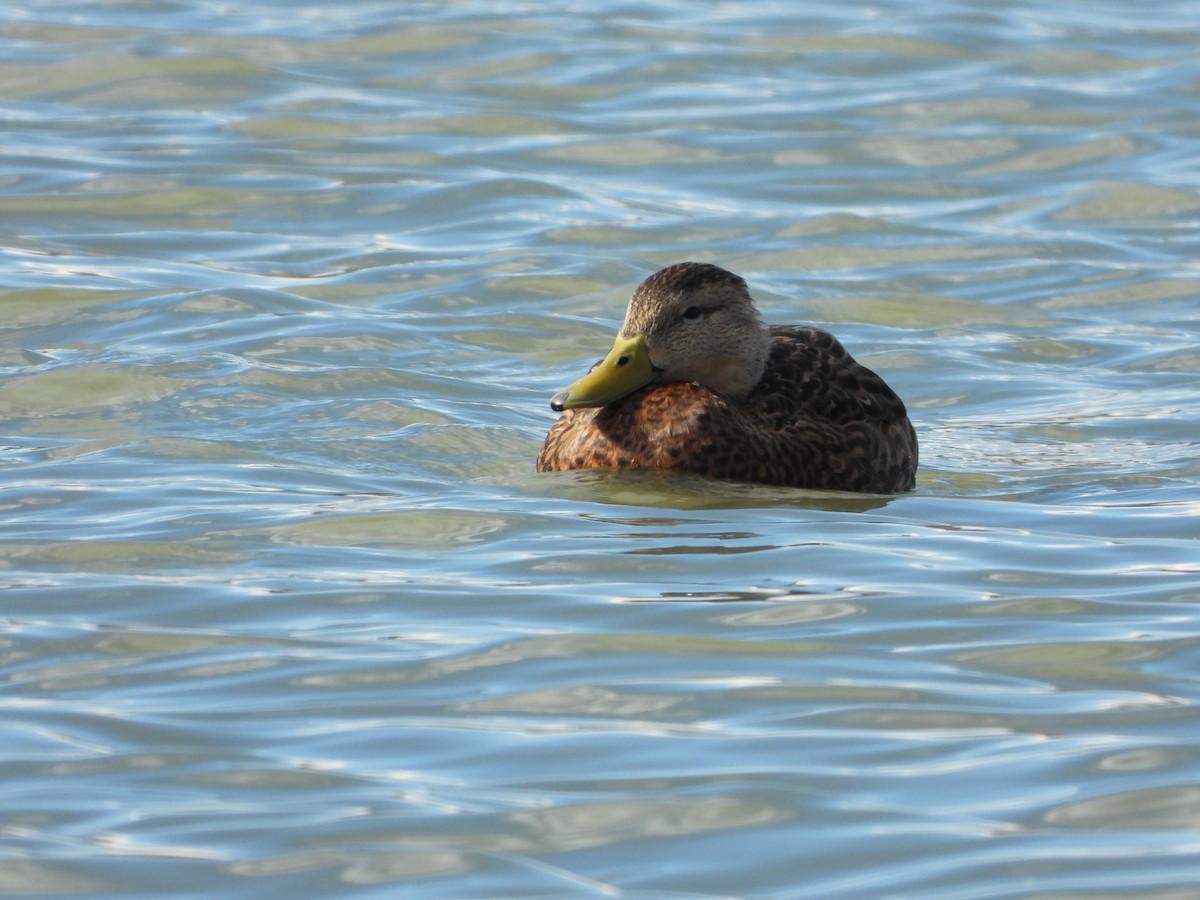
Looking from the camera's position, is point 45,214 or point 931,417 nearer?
point 931,417

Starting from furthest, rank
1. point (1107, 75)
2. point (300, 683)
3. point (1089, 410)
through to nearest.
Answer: point (1107, 75)
point (1089, 410)
point (300, 683)

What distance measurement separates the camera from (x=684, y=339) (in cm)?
859

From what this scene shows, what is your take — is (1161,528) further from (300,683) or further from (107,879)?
(107,879)

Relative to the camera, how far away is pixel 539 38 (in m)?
19.4

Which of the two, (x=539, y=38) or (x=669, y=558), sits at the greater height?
(x=539, y=38)

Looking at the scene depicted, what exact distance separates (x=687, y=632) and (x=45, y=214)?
28.5 feet

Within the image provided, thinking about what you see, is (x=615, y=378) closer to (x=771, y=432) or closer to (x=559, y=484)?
(x=559, y=484)

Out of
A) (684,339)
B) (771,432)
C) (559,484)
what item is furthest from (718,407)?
(559,484)

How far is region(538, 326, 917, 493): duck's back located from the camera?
27.3 feet

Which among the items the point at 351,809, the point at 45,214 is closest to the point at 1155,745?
the point at 351,809

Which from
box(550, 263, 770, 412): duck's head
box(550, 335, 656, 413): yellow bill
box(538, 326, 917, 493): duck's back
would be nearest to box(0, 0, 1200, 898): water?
box(538, 326, 917, 493): duck's back

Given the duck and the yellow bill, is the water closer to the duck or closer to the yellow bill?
the duck

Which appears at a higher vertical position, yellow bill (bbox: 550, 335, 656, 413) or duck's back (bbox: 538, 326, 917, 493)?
yellow bill (bbox: 550, 335, 656, 413)

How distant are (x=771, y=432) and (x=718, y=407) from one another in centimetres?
22
